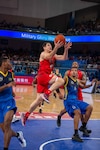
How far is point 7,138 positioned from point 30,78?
1810 centimetres

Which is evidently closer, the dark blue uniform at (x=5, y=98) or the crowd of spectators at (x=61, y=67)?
the dark blue uniform at (x=5, y=98)

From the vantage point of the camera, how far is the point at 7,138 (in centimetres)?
496

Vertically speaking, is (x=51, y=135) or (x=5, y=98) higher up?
(x=5, y=98)

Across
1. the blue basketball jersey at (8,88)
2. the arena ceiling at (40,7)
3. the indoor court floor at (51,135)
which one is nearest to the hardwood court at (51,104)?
the indoor court floor at (51,135)

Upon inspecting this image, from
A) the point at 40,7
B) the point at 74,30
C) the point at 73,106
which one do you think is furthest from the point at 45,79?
the point at 40,7

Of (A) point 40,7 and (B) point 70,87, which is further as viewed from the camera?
(A) point 40,7

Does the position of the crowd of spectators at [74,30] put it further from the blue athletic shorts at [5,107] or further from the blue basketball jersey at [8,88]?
the blue athletic shorts at [5,107]

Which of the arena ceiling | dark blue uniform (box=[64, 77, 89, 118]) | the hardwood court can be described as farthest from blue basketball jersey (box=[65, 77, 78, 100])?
the arena ceiling

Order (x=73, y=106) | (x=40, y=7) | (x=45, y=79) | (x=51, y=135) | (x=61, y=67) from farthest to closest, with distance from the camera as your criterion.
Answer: (x=40, y=7) < (x=61, y=67) < (x=45, y=79) < (x=51, y=135) < (x=73, y=106)

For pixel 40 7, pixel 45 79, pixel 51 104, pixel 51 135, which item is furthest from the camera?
pixel 40 7

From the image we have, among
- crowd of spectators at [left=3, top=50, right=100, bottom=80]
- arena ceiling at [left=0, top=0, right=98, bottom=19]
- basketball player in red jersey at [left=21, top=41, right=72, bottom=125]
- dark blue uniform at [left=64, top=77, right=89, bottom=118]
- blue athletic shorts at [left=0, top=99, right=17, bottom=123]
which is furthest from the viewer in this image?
arena ceiling at [left=0, top=0, right=98, bottom=19]

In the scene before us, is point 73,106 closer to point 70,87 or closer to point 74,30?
point 70,87

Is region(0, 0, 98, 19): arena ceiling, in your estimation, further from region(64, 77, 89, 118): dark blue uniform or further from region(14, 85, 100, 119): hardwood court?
region(64, 77, 89, 118): dark blue uniform

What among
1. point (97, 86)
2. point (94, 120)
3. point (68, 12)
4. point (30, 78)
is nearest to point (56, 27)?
point (68, 12)
